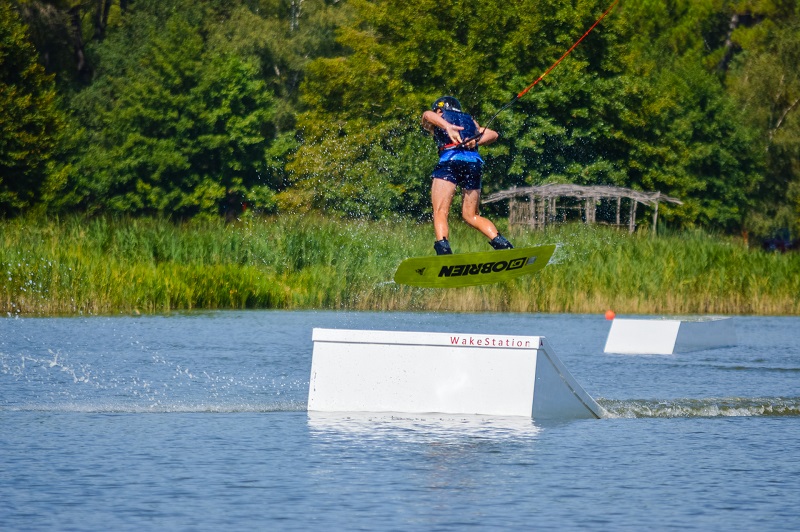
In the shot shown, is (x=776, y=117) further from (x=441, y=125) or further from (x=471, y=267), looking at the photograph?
(x=441, y=125)

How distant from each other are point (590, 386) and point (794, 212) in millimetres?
45046

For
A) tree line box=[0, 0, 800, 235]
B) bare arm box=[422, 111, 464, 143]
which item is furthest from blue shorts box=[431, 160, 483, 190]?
tree line box=[0, 0, 800, 235]

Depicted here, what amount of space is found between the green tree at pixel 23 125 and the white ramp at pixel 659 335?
2855cm

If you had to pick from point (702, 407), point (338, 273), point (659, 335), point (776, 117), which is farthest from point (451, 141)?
point (776, 117)

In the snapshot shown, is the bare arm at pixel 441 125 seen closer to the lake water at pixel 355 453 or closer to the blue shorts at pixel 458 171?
the blue shorts at pixel 458 171

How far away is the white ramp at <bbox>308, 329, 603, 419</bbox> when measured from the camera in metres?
14.8

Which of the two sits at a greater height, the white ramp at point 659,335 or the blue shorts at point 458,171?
the blue shorts at point 458,171

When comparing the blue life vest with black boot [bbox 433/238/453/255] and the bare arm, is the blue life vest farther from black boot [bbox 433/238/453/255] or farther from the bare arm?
black boot [bbox 433/238/453/255]

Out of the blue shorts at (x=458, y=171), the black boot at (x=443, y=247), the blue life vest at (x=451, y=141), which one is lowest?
the black boot at (x=443, y=247)

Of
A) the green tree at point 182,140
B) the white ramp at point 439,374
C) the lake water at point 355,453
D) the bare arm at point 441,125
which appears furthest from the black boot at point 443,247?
the green tree at point 182,140

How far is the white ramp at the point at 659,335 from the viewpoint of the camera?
80.8ft

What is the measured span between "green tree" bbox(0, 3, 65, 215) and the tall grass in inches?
613

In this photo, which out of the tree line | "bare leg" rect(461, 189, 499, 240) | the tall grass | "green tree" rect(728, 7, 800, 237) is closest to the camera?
"bare leg" rect(461, 189, 499, 240)

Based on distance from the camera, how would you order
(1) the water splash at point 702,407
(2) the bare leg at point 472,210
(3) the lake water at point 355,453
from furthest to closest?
(1) the water splash at point 702,407 → (2) the bare leg at point 472,210 → (3) the lake water at point 355,453
